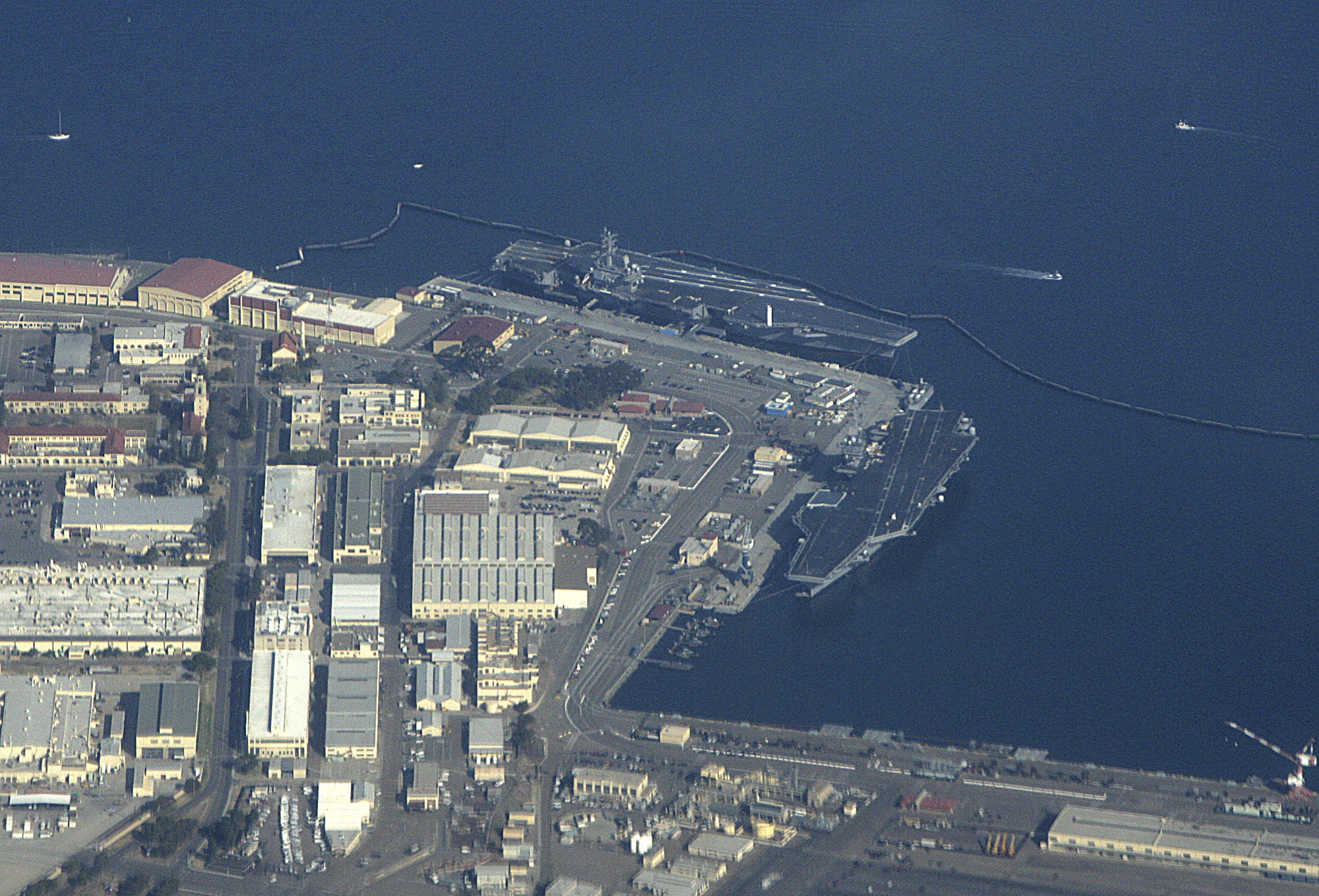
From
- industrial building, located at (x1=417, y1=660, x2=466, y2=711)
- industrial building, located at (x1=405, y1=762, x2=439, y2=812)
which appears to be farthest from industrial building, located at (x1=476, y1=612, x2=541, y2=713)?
industrial building, located at (x1=405, y1=762, x2=439, y2=812)

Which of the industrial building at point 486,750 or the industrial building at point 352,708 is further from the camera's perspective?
the industrial building at point 352,708

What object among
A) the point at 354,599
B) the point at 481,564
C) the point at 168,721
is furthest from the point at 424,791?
the point at 481,564

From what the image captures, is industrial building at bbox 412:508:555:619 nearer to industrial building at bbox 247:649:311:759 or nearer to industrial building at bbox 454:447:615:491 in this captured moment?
industrial building at bbox 454:447:615:491

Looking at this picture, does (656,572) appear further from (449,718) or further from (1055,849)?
(1055,849)

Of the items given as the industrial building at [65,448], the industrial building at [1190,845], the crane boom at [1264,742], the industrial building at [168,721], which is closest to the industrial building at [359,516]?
the industrial building at [65,448]

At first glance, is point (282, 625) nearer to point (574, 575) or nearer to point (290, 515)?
point (290, 515)

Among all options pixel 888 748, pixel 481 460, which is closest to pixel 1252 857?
pixel 888 748

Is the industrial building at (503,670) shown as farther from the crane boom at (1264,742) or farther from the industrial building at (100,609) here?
the crane boom at (1264,742)
